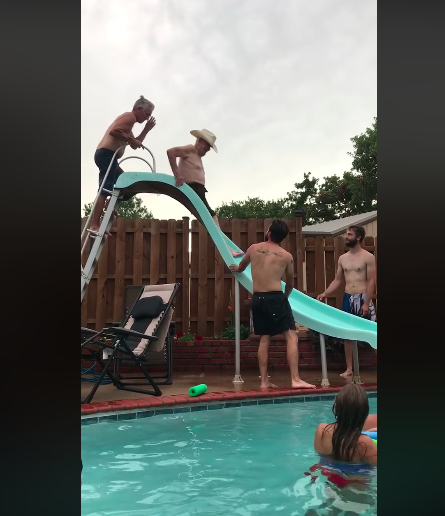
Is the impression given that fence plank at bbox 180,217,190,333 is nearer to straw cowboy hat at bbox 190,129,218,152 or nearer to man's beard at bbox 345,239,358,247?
straw cowboy hat at bbox 190,129,218,152

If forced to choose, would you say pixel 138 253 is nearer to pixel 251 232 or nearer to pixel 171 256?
pixel 171 256

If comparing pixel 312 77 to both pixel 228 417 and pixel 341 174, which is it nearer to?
pixel 228 417

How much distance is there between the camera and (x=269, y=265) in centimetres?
540

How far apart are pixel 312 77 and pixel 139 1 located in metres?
8.49

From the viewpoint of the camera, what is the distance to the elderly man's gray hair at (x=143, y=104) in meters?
5.57

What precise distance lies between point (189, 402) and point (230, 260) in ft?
6.37

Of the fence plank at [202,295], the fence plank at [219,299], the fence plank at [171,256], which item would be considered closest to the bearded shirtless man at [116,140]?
the fence plank at [171,256]

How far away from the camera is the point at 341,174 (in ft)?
96.6

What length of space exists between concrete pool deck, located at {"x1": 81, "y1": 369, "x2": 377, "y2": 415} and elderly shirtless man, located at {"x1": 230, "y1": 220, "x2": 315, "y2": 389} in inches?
12.1

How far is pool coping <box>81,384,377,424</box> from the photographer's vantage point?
13.9ft
